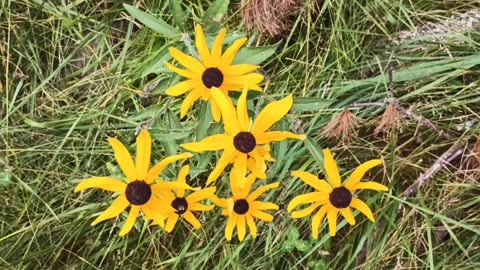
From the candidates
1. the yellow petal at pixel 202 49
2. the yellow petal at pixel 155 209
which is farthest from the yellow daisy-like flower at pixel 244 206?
the yellow petal at pixel 202 49

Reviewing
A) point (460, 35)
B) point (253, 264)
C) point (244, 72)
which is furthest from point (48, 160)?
point (460, 35)

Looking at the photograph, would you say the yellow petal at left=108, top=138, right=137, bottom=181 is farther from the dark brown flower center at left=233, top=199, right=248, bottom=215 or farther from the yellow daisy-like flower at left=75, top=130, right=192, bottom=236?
the dark brown flower center at left=233, top=199, right=248, bottom=215

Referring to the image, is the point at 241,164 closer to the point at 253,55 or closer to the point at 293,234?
the point at 253,55

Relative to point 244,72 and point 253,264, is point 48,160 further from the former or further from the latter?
point 244,72

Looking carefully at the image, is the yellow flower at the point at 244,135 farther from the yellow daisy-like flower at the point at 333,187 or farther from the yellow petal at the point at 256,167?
the yellow daisy-like flower at the point at 333,187

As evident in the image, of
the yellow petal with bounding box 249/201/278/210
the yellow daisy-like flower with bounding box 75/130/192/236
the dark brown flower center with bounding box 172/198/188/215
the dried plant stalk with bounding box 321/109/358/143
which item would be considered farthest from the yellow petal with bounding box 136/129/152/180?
the dried plant stalk with bounding box 321/109/358/143
